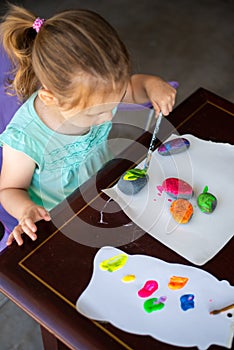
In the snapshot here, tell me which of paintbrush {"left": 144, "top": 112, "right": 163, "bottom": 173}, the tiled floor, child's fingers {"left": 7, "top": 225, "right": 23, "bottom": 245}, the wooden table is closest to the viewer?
the wooden table

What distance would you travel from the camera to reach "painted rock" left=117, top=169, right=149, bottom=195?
103 cm

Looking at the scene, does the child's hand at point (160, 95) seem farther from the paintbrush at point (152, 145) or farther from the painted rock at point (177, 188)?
the painted rock at point (177, 188)

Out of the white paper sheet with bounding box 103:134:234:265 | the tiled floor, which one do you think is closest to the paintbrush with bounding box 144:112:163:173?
the white paper sheet with bounding box 103:134:234:265

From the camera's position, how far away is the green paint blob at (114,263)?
3.01 ft

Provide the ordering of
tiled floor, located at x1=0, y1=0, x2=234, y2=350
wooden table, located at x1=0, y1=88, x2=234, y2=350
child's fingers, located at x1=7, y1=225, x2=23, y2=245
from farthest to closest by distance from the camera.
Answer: tiled floor, located at x1=0, y1=0, x2=234, y2=350, child's fingers, located at x1=7, y1=225, x2=23, y2=245, wooden table, located at x1=0, y1=88, x2=234, y2=350

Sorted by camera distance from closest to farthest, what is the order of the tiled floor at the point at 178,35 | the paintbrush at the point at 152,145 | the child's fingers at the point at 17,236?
the child's fingers at the point at 17,236, the paintbrush at the point at 152,145, the tiled floor at the point at 178,35

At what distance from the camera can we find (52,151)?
1.15m

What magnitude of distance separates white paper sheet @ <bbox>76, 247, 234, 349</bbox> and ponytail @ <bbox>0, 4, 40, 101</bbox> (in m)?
0.41

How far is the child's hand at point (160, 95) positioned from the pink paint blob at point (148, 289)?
41cm

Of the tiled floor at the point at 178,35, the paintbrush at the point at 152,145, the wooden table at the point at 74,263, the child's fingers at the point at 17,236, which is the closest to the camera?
the wooden table at the point at 74,263

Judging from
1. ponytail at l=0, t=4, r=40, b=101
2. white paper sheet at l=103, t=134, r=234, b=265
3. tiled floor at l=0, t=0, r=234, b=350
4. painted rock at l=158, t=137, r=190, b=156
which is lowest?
tiled floor at l=0, t=0, r=234, b=350

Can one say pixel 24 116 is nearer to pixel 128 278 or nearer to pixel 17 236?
pixel 17 236

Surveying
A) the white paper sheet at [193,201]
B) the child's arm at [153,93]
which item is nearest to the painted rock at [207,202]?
the white paper sheet at [193,201]

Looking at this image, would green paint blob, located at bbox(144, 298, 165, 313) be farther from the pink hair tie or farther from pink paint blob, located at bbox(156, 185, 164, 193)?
the pink hair tie
